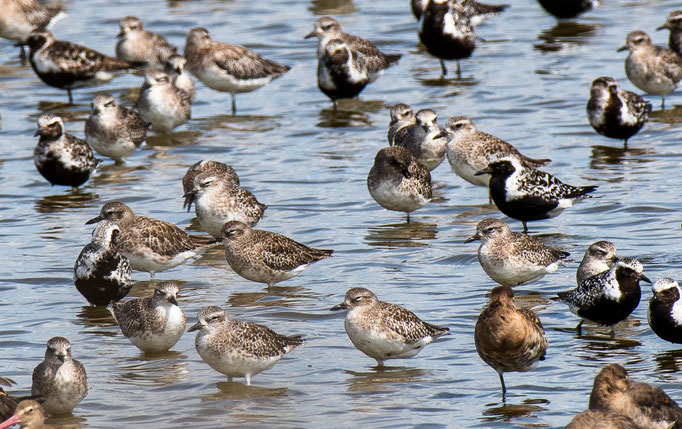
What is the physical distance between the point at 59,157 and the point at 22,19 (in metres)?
8.93

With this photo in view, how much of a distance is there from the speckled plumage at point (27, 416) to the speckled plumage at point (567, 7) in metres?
18.5

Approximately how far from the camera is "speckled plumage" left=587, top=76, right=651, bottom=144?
58.0 feet

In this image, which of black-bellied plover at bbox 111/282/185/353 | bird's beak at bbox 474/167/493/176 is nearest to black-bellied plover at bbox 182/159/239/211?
bird's beak at bbox 474/167/493/176

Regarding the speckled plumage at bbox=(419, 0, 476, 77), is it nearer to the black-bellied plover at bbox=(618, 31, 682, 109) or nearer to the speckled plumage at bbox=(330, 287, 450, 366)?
the black-bellied plover at bbox=(618, 31, 682, 109)

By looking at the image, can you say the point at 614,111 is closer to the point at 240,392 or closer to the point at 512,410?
the point at 512,410

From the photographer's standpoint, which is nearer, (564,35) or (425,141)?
(425,141)

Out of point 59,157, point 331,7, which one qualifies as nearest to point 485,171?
point 59,157

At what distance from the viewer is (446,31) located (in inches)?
859

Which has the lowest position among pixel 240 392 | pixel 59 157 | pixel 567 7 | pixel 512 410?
pixel 240 392

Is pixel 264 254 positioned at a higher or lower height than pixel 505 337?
lower

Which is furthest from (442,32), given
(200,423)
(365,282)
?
(200,423)

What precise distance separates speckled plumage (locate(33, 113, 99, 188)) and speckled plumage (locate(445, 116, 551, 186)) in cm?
498

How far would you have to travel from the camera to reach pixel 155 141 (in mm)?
19828

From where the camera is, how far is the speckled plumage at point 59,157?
663 inches
